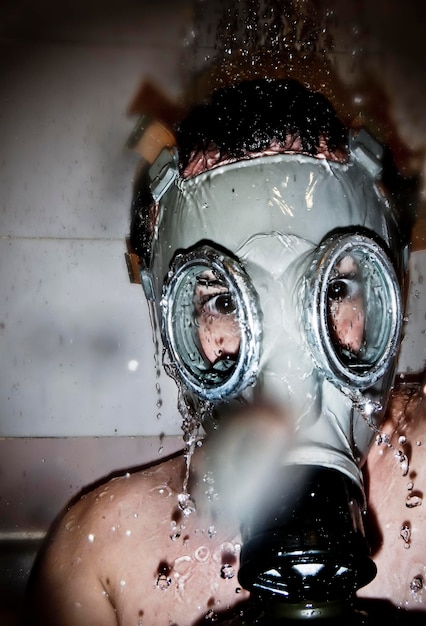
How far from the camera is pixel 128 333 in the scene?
2.23 metres

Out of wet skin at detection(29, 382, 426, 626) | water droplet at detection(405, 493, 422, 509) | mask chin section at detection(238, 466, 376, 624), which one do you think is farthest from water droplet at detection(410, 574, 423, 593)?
mask chin section at detection(238, 466, 376, 624)

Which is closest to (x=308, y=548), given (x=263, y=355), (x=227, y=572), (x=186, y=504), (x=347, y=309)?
(x=263, y=355)

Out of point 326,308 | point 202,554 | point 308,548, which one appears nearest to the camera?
point 308,548

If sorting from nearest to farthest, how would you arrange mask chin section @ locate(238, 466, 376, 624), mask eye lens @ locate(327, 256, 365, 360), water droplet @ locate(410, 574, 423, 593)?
1. mask chin section @ locate(238, 466, 376, 624)
2. mask eye lens @ locate(327, 256, 365, 360)
3. water droplet @ locate(410, 574, 423, 593)

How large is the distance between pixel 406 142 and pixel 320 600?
67.1 inches

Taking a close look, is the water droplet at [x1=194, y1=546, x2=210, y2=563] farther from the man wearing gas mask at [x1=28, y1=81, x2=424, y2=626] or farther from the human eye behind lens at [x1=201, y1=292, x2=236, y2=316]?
the human eye behind lens at [x1=201, y1=292, x2=236, y2=316]

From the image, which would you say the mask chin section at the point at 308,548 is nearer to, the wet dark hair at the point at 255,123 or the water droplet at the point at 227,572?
the water droplet at the point at 227,572

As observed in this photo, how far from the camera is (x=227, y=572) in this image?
152cm

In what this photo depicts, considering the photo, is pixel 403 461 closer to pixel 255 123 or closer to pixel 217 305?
pixel 217 305

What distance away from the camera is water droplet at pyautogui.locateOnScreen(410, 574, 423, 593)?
4.73 feet

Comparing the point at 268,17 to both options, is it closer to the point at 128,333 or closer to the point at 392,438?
the point at 128,333

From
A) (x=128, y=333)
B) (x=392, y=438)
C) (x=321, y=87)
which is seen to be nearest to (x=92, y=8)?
(x=321, y=87)

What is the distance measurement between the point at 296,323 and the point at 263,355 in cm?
Answer: 8

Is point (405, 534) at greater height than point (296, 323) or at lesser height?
lesser
